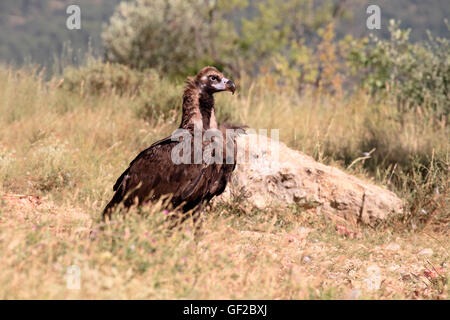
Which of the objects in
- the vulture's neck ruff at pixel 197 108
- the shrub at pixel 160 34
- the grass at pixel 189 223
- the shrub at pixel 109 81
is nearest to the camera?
the grass at pixel 189 223

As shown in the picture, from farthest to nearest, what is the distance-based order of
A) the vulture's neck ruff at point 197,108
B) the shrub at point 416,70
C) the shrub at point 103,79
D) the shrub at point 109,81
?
1. the shrub at point 103,79
2. the shrub at point 109,81
3. the shrub at point 416,70
4. the vulture's neck ruff at point 197,108

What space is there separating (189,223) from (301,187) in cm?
253

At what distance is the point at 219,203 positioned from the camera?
6633 millimetres

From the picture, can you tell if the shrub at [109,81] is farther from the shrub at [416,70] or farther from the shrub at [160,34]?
the shrub at [160,34]

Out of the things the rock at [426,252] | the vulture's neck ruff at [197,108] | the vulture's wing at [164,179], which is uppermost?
the vulture's neck ruff at [197,108]

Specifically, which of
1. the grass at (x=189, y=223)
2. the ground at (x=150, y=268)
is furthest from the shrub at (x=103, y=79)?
the ground at (x=150, y=268)

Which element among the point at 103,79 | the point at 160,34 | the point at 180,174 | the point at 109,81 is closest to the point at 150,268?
the point at 180,174

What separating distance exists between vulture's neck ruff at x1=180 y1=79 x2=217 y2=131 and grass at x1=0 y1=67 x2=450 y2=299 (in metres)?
0.93

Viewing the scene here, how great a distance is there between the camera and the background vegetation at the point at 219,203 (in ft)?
10.8

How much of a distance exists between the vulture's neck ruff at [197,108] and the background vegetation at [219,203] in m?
0.94

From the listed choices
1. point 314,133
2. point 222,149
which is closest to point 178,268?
point 222,149

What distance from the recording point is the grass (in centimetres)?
323

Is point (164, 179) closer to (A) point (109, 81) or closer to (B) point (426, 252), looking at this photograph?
(B) point (426, 252)
